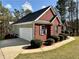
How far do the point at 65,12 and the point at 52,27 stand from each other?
28376 millimetres

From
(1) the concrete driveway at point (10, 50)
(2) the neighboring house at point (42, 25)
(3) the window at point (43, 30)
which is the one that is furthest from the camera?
(3) the window at point (43, 30)

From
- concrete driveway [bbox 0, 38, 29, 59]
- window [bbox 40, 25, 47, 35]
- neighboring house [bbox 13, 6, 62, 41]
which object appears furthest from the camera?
window [bbox 40, 25, 47, 35]

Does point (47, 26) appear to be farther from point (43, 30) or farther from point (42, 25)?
point (42, 25)

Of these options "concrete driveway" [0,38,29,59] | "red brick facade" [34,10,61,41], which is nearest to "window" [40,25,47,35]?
"red brick facade" [34,10,61,41]

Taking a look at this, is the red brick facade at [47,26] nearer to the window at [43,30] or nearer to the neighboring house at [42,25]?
the neighboring house at [42,25]

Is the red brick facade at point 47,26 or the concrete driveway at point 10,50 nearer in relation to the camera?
the concrete driveway at point 10,50

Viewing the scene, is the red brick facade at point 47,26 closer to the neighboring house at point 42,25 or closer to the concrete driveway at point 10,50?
the neighboring house at point 42,25

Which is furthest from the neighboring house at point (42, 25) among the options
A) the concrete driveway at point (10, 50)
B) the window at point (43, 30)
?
the concrete driveway at point (10, 50)

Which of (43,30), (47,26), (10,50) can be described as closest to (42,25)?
(43,30)

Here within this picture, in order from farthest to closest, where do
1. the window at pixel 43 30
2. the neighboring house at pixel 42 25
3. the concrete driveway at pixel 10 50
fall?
the window at pixel 43 30 < the neighboring house at pixel 42 25 < the concrete driveway at pixel 10 50

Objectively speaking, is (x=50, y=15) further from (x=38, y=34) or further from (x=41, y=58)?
(x=41, y=58)

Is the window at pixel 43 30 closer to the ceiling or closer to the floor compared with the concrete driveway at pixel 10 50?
closer to the ceiling

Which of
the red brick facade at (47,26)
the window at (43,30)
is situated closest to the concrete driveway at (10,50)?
the red brick facade at (47,26)

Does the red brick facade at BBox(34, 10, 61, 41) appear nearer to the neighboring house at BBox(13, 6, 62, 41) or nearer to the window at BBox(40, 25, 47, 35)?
the neighboring house at BBox(13, 6, 62, 41)
